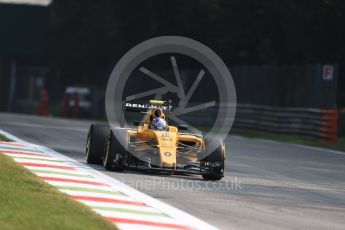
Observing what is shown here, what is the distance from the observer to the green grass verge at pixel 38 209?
358 inches

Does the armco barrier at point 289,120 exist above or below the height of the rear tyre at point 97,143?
above

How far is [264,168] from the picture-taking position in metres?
18.3

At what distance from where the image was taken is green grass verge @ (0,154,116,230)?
910cm

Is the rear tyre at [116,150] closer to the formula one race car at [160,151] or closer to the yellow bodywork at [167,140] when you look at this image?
the formula one race car at [160,151]

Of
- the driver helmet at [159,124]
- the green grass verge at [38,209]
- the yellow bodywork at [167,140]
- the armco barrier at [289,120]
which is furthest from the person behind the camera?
the armco barrier at [289,120]

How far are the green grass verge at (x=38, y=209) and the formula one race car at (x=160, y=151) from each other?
102 inches

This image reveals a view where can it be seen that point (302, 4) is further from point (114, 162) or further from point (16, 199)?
point (16, 199)

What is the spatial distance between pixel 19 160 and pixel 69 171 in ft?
5.26

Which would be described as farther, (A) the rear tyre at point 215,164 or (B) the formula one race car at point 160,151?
(A) the rear tyre at point 215,164

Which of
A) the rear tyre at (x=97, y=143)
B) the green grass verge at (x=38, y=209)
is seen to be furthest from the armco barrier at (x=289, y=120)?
the green grass verge at (x=38, y=209)

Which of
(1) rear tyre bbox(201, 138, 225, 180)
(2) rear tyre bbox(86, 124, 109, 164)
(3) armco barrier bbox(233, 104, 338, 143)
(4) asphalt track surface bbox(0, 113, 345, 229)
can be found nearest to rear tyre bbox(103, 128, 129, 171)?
(4) asphalt track surface bbox(0, 113, 345, 229)

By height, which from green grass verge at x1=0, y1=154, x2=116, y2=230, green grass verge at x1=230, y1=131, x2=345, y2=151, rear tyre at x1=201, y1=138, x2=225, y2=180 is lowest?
green grass verge at x1=0, y1=154, x2=116, y2=230

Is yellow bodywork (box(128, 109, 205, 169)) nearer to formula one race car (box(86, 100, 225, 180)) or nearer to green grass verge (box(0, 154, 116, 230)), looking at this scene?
formula one race car (box(86, 100, 225, 180))

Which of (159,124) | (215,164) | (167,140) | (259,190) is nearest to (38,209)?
(259,190)
